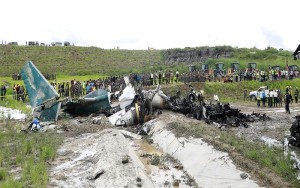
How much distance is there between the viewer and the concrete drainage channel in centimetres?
1062

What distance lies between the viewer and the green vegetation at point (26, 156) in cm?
1013

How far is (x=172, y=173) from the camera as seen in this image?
12.8 metres

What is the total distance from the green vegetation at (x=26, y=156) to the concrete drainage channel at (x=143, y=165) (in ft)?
1.20

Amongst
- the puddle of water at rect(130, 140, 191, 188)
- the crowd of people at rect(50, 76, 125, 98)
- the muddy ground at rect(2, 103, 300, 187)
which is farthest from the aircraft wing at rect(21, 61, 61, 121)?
the crowd of people at rect(50, 76, 125, 98)

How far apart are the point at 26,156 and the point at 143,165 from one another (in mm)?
3758

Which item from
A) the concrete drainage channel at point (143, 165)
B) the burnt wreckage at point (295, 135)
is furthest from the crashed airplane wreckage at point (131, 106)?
the burnt wreckage at point (295, 135)

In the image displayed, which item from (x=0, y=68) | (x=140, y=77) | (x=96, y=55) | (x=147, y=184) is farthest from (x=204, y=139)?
(x=96, y=55)

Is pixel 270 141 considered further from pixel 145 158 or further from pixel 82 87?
pixel 82 87

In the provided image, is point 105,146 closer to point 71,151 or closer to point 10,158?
point 71,151

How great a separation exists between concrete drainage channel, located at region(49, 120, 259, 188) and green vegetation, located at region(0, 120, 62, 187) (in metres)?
0.36

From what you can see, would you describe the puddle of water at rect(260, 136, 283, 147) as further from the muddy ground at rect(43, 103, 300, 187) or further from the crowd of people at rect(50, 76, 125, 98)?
the crowd of people at rect(50, 76, 125, 98)

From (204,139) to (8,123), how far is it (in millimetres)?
10996

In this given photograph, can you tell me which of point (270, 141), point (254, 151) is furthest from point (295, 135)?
point (254, 151)

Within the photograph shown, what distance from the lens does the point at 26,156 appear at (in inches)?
520
